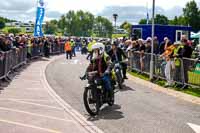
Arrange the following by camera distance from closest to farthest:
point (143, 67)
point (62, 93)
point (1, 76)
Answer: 1. point (62, 93)
2. point (1, 76)
3. point (143, 67)

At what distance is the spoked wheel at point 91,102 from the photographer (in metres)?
11.9

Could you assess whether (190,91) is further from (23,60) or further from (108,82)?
(23,60)

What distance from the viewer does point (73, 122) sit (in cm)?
1104

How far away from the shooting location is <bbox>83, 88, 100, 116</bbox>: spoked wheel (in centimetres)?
1193

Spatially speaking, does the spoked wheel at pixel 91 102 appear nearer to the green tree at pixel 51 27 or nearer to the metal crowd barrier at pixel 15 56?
the metal crowd barrier at pixel 15 56

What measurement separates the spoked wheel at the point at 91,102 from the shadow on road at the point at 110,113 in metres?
0.19

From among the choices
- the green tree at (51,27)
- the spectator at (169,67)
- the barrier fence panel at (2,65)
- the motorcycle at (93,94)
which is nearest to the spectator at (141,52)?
the spectator at (169,67)

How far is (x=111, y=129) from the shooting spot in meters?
10.3

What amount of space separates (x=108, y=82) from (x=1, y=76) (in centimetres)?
724

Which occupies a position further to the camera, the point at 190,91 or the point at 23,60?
the point at 23,60

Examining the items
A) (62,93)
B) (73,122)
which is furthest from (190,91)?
(73,122)

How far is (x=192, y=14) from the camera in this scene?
89.3 m

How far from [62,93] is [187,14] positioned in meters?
75.7

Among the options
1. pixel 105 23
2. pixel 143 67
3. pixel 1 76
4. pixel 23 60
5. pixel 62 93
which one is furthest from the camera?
pixel 105 23
